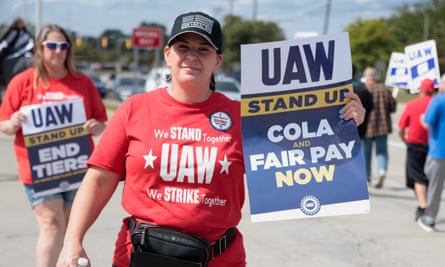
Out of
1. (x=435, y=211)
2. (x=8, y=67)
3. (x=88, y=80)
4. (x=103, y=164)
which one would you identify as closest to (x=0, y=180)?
(x=8, y=67)

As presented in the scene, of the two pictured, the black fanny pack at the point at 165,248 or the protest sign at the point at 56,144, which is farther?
the protest sign at the point at 56,144

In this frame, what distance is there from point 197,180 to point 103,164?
15.0 inches

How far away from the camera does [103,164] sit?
267cm

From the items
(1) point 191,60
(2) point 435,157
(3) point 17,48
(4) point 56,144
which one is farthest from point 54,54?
(3) point 17,48

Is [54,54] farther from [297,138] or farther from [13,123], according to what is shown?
[297,138]

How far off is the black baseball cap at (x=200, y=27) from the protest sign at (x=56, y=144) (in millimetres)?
2146

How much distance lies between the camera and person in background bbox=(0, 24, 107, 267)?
447 centimetres

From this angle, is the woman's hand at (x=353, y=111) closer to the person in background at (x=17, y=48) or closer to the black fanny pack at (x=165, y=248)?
the black fanny pack at (x=165, y=248)

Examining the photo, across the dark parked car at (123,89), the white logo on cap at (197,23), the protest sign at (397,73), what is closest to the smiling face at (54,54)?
the white logo on cap at (197,23)

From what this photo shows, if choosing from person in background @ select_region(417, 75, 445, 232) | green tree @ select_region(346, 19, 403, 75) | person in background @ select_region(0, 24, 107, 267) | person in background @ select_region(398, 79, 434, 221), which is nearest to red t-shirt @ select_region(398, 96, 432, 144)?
person in background @ select_region(398, 79, 434, 221)

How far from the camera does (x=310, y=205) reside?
2.81 metres

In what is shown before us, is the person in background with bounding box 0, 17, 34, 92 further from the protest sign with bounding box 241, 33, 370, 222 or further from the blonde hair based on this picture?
the protest sign with bounding box 241, 33, 370, 222

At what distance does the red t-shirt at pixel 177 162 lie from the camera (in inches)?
104

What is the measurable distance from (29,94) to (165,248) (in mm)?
2338
